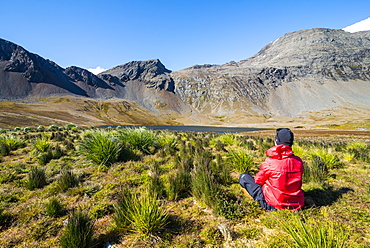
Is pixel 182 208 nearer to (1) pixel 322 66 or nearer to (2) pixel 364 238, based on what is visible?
(2) pixel 364 238

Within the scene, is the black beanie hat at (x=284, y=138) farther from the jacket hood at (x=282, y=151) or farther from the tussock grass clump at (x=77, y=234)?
the tussock grass clump at (x=77, y=234)

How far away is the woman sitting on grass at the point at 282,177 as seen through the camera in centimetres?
→ 329

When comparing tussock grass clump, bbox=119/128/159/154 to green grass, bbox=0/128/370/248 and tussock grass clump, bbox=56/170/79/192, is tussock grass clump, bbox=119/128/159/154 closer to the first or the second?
green grass, bbox=0/128/370/248

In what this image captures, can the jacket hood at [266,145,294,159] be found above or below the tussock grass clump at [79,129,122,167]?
above

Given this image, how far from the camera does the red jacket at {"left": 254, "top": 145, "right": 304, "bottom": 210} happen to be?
3279 mm

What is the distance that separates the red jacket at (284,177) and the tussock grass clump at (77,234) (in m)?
3.34

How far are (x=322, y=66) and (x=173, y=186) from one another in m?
255

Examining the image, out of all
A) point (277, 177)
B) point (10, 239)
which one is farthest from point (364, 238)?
point (10, 239)

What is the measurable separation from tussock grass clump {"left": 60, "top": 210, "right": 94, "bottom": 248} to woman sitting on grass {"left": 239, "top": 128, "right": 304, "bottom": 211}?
3310 mm

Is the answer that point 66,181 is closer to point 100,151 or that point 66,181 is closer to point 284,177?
point 100,151

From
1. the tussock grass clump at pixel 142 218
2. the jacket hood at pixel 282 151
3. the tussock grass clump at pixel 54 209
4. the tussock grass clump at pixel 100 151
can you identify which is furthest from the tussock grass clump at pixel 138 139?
the jacket hood at pixel 282 151

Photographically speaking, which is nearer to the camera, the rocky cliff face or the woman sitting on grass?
the woman sitting on grass

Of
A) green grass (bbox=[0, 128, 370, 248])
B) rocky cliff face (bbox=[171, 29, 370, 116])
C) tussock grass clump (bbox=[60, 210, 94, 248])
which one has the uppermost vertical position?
rocky cliff face (bbox=[171, 29, 370, 116])

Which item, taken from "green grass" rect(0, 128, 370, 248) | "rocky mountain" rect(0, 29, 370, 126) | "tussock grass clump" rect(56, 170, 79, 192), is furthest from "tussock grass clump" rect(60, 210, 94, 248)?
"rocky mountain" rect(0, 29, 370, 126)
